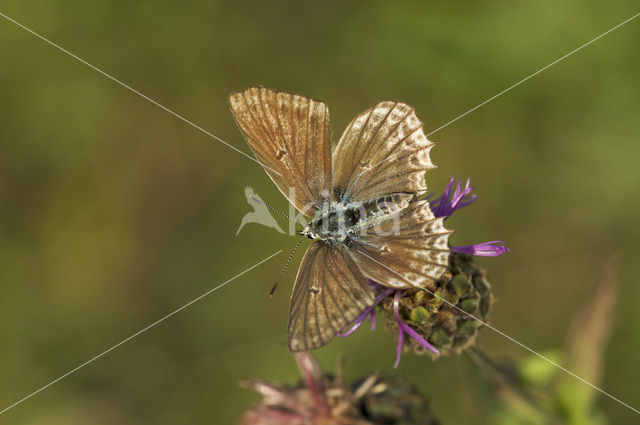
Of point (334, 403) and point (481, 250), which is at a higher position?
point (481, 250)

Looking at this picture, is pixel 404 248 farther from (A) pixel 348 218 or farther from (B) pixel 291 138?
(B) pixel 291 138

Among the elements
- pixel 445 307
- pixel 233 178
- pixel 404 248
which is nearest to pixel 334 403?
pixel 445 307

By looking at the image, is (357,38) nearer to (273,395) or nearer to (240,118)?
(240,118)

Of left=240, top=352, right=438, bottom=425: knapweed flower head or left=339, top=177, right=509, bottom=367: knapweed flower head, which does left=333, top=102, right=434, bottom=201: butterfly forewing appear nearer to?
left=339, top=177, right=509, bottom=367: knapweed flower head

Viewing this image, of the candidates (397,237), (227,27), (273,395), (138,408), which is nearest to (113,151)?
(227,27)

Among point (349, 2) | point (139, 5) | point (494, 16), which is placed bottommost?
point (494, 16)

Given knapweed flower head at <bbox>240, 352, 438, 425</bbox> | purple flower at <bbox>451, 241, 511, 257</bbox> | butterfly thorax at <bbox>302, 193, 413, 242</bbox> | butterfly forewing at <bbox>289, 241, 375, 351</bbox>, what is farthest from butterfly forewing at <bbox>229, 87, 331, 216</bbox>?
knapweed flower head at <bbox>240, 352, 438, 425</bbox>
